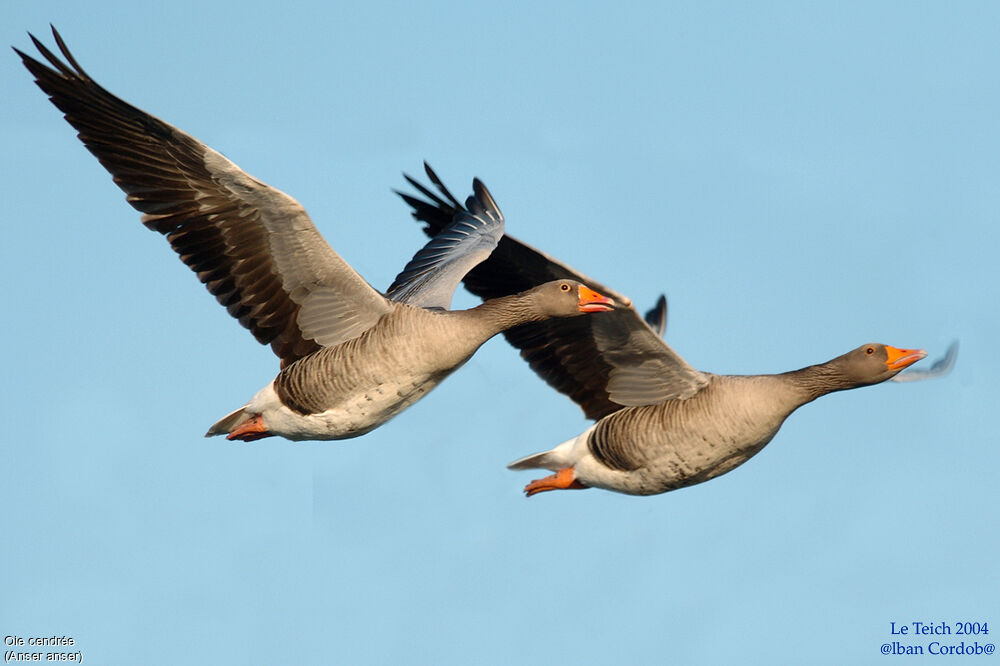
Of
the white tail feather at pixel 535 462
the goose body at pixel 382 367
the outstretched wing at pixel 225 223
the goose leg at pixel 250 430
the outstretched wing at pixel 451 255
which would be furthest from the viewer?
the white tail feather at pixel 535 462

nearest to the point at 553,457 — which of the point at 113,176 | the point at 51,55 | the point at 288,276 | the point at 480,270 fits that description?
the point at 480,270

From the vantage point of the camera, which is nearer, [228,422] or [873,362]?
[873,362]

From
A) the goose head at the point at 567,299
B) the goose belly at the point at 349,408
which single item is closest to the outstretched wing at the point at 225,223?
the goose belly at the point at 349,408

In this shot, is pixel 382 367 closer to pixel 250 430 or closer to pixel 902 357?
pixel 250 430

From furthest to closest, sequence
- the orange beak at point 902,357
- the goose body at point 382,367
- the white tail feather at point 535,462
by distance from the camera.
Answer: the white tail feather at point 535,462 → the orange beak at point 902,357 → the goose body at point 382,367

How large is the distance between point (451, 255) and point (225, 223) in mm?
2890

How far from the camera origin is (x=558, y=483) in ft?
54.2

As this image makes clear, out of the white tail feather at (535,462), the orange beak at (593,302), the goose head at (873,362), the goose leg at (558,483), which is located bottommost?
the goose leg at (558,483)

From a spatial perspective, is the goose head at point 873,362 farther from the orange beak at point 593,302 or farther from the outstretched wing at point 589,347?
the orange beak at point 593,302

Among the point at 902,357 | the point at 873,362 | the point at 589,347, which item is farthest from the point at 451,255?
the point at 902,357

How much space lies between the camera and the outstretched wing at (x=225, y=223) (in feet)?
47.8

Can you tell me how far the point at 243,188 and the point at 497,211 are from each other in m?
3.72

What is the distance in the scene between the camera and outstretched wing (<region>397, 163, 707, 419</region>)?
15.8m

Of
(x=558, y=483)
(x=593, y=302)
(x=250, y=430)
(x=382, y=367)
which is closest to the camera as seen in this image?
(x=382, y=367)
